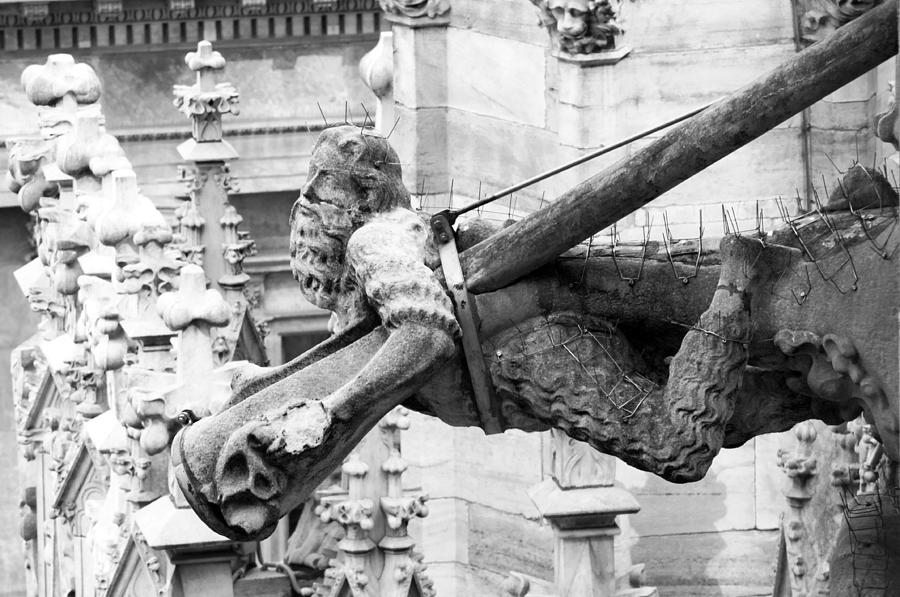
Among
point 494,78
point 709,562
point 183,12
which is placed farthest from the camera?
point 183,12

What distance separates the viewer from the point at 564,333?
9.25 metres

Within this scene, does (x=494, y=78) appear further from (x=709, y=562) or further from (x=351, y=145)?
(x=351, y=145)

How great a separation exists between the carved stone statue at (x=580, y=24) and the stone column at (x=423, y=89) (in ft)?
4.81

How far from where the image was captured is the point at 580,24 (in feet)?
51.6

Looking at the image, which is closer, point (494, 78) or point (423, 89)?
point (494, 78)

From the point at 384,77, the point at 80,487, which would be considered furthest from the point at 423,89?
the point at 80,487

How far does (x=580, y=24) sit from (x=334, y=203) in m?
6.63

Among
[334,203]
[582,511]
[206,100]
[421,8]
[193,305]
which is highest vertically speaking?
[421,8]

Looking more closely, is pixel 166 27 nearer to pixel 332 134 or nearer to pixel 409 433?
pixel 409 433

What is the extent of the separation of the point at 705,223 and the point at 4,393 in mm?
15697

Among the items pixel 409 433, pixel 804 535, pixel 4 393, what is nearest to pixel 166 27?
pixel 4 393

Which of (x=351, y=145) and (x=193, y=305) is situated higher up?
(x=351, y=145)

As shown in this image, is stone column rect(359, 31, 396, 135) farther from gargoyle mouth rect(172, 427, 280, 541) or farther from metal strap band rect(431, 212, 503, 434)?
gargoyle mouth rect(172, 427, 280, 541)

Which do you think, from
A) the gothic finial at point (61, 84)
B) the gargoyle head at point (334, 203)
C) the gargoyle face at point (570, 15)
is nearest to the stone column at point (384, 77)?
the gargoyle face at point (570, 15)
